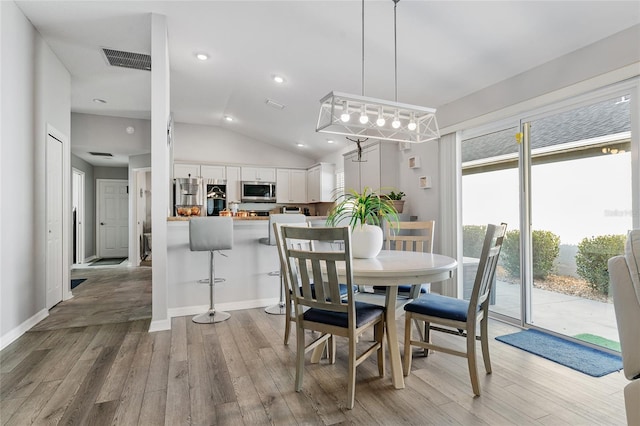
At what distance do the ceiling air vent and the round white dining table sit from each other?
3735 millimetres

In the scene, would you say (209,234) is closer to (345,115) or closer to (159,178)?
(159,178)

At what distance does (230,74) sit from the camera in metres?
4.59

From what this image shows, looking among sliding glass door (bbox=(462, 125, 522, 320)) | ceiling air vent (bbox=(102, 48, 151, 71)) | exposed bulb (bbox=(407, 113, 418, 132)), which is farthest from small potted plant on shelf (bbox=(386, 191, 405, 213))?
ceiling air vent (bbox=(102, 48, 151, 71))

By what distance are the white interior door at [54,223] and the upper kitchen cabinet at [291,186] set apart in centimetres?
393

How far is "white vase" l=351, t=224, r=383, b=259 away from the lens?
7.88 ft

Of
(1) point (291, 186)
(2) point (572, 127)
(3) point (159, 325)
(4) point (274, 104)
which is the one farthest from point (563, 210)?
(1) point (291, 186)

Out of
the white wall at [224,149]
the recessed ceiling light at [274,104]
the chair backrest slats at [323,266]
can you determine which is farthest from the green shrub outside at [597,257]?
the white wall at [224,149]

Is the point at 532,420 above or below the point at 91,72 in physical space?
below

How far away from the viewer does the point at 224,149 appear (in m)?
7.18

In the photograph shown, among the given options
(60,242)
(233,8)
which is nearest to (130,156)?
(60,242)

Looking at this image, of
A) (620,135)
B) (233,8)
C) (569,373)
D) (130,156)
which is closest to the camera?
(569,373)

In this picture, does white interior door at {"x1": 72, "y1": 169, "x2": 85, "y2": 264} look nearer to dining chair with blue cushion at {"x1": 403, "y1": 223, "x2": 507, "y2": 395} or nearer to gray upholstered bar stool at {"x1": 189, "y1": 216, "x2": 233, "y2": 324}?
gray upholstered bar stool at {"x1": 189, "y1": 216, "x2": 233, "y2": 324}

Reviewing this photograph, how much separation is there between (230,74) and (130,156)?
3.86 metres

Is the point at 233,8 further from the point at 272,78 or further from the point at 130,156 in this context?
the point at 130,156
